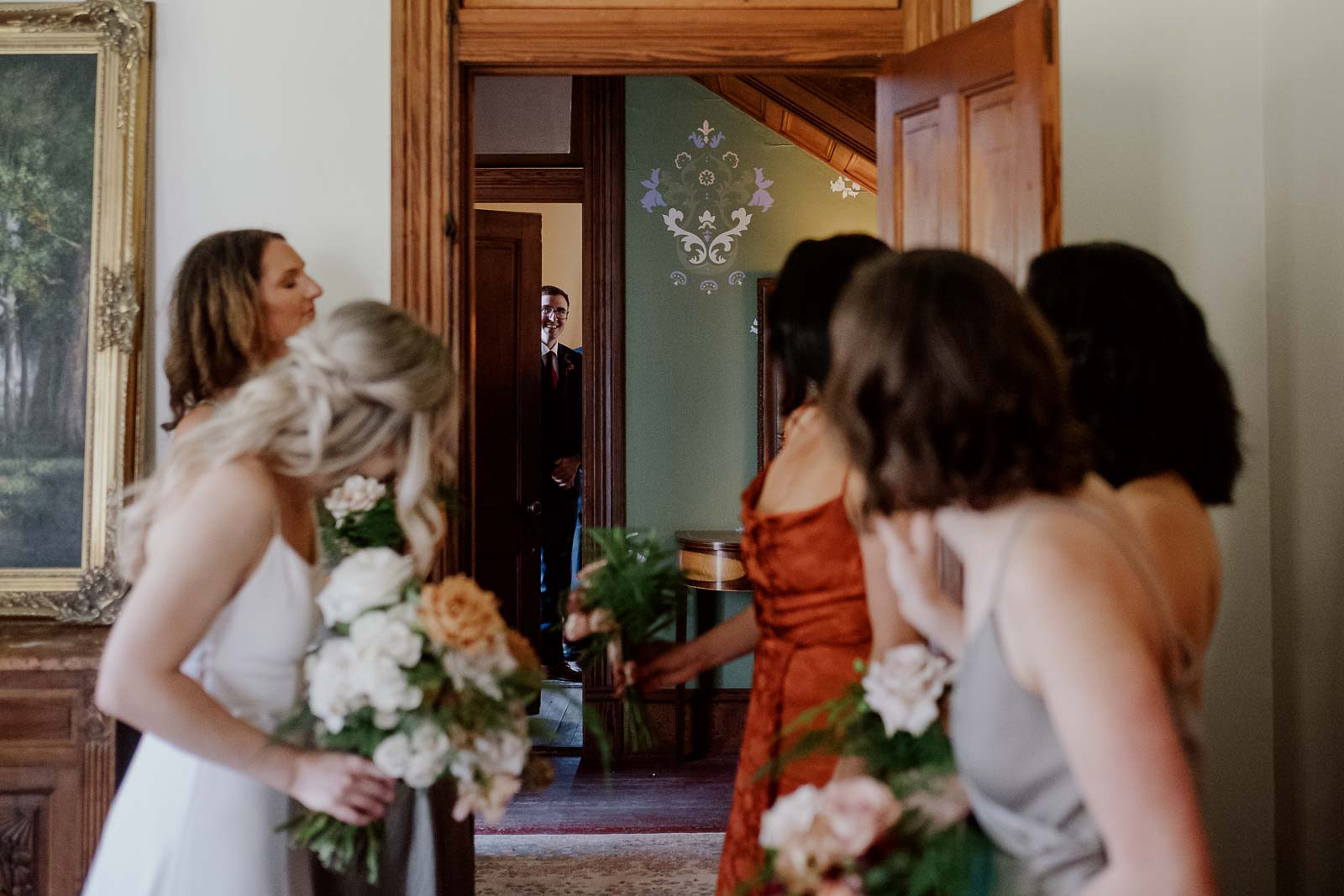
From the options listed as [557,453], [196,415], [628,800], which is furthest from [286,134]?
[557,453]

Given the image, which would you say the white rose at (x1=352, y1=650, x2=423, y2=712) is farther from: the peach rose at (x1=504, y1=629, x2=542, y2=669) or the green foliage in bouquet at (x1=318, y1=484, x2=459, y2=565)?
the green foliage in bouquet at (x1=318, y1=484, x2=459, y2=565)

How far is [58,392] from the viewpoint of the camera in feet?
10.6

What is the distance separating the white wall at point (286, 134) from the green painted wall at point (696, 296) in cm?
253

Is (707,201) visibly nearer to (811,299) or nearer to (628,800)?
(628,800)

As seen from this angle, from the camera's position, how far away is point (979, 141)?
2.89m

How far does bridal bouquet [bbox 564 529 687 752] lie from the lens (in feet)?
7.57

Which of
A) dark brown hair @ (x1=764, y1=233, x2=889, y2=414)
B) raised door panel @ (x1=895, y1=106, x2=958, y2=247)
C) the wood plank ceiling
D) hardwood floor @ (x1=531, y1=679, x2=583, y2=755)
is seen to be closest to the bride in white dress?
dark brown hair @ (x1=764, y1=233, x2=889, y2=414)

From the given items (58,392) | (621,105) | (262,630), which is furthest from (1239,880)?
(621,105)

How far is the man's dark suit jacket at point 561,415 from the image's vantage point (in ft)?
22.3

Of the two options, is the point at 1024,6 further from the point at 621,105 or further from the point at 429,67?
the point at 621,105

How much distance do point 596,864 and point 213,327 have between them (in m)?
2.57

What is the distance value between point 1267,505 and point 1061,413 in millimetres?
2369

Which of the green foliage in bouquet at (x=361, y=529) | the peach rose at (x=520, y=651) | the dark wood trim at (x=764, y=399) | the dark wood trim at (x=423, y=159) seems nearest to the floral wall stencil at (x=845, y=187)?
the dark wood trim at (x=764, y=399)

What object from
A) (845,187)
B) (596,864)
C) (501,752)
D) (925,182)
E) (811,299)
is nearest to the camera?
(501,752)
